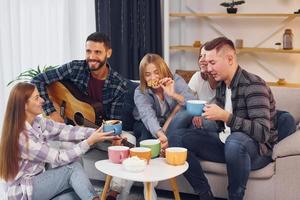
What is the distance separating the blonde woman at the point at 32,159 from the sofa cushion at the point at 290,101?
1265 millimetres

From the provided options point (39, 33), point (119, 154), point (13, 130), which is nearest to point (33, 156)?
point (13, 130)

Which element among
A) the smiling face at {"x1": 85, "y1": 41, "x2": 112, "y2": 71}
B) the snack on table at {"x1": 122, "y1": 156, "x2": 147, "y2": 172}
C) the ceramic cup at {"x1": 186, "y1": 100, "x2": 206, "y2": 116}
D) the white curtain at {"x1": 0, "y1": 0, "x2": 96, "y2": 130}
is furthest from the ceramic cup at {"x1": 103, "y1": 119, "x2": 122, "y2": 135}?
the white curtain at {"x1": 0, "y1": 0, "x2": 96, "y2": 130}

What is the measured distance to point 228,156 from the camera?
2338 mm

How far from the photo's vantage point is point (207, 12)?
16.0ft

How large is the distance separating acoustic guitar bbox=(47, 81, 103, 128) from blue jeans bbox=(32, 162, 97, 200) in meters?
0.70

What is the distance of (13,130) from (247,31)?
3.29 metres

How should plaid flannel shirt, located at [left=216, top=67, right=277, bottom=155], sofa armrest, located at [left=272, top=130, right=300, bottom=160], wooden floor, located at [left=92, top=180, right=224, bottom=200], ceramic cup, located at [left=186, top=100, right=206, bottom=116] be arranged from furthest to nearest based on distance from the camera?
wooden floor, located at [left=92, top=180, right=224, bottom=200]
sofa armrest, located at [left=272, top=130, right=300, bottom=160]
plaid flannel shirt, located at [left=216, top=67, right=277, bottom=155]
ceramic cup, located at [left=186, top=100, right=206, bottom=116]

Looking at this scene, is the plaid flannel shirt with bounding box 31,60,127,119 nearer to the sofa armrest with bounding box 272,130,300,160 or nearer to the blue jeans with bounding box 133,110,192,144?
the blue jeans with bounding box 133,110,192,144

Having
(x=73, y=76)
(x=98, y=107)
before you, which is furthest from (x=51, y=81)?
(x=98, y=107)

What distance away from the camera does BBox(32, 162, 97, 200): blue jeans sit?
209 cm

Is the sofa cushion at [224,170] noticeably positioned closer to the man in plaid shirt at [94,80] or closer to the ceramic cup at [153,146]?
the ceramic cup at [153,146]

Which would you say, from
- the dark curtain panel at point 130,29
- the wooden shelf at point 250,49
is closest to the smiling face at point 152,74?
the dark curtain panel at point 130,29

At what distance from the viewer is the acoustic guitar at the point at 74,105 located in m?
2.90

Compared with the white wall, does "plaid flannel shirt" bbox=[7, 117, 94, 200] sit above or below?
below
